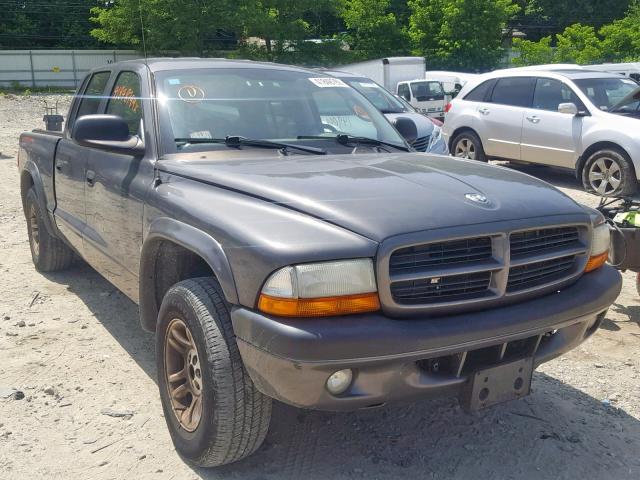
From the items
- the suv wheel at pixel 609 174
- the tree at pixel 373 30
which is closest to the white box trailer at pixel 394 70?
the tree at pixel 373 30

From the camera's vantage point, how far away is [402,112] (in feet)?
34.3

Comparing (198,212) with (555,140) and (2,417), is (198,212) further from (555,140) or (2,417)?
(555,140)

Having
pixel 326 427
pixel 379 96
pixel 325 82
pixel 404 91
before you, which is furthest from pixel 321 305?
pixel 404 91

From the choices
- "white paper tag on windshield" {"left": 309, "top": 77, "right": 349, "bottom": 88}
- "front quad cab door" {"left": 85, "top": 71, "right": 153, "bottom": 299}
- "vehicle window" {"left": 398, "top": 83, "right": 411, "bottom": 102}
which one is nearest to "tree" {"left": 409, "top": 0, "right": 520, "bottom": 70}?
"vehicle window" {"left": 398, "top": 83, "right": 411, "bottom": 102}

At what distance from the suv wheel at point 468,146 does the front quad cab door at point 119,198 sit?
802 centimetres

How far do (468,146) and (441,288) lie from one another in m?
9.54

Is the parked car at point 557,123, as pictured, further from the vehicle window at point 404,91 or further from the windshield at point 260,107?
the vehicle window at point 404,91

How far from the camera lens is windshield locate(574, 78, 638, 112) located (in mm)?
10164

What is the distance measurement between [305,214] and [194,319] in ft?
2.09

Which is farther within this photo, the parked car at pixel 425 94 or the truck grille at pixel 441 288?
the parked car at pixel 425 94

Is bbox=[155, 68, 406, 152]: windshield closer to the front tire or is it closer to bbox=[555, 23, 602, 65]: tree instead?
the front tire

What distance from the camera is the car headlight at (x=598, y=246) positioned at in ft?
10.9

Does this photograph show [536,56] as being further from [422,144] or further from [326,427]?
[326,427]

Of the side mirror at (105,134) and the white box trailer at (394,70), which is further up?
the white box trailer at (394,70)
